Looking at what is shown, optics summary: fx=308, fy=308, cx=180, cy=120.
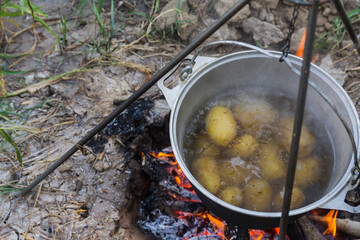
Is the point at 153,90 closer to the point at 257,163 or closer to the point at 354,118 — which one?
the point at 257,163

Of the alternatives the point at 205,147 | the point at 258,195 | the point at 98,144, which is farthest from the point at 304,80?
the point at 98,144

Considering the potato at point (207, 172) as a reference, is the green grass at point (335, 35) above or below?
above

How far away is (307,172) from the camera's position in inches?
60.3

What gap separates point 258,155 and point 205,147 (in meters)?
0.28

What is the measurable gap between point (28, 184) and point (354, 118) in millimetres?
1615

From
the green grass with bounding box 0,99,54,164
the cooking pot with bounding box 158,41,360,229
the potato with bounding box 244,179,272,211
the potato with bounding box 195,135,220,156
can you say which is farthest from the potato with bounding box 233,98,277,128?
the green grass with bounding box 0,99,54,164

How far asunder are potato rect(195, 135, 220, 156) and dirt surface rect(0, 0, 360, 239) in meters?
Answer: 0.41

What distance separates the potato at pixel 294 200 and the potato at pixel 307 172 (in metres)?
0.06

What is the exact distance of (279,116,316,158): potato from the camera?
1.61 metres

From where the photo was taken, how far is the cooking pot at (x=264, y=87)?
1.17 meters

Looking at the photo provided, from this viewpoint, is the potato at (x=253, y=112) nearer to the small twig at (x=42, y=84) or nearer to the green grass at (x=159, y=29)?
the green grass at (x=159, y=29)

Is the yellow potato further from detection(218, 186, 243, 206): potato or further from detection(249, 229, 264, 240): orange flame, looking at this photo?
detection(249, 229, 264, 240): orange flame


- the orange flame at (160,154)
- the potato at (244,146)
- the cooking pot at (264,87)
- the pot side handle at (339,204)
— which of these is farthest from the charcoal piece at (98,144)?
the pot side handle at (339,204)

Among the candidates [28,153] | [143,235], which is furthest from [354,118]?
[28,153]
